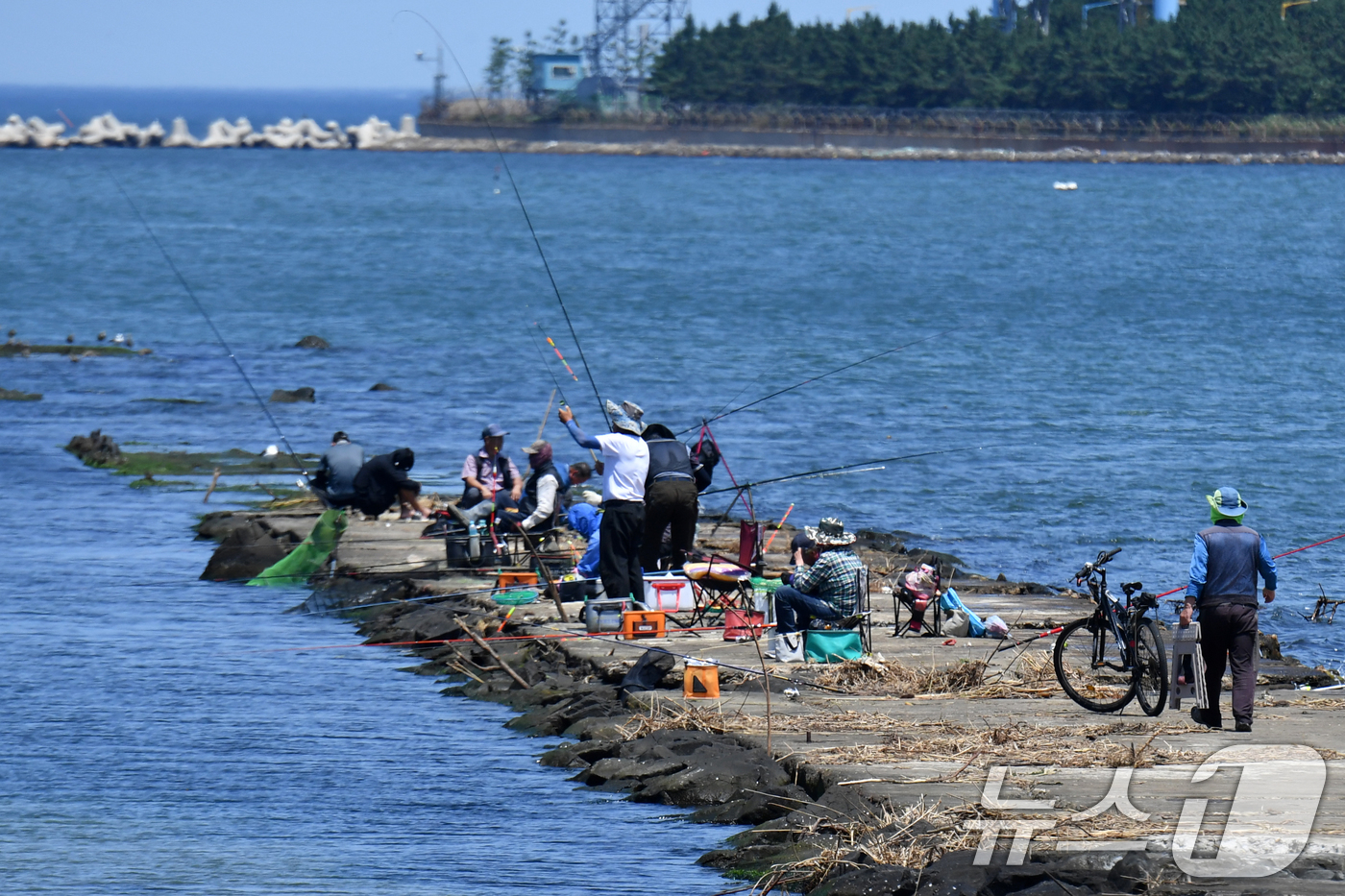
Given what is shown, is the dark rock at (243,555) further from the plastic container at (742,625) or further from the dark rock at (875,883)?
the dark rock at (875,883)

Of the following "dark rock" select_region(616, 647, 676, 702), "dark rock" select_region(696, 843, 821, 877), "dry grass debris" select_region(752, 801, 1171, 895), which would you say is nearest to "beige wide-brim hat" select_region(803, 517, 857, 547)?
"dark rock" select_region(616, 647, 676, 702)

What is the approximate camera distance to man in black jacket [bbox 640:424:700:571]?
597 inches

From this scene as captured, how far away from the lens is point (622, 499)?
1515 centimetres

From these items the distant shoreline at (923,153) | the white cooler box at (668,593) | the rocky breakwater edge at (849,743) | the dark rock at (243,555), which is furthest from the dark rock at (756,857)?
the distant shoreline at (923,153)

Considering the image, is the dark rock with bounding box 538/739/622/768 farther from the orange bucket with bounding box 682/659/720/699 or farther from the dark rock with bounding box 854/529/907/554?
the dark rock with bounding box 854/529/907/554

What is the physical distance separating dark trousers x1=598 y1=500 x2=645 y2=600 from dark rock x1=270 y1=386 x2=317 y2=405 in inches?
796

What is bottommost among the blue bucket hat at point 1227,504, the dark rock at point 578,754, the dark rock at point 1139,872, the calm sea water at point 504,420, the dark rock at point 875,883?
the calm sea water at point 504,420

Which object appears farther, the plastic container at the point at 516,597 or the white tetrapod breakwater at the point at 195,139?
the white tetrapod breakwater at the point at 195,139

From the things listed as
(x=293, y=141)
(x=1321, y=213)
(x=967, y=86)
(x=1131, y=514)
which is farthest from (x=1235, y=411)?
(x=293, y=141)

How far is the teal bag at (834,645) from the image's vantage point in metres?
14.0

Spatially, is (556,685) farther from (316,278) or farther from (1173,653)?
(316,278)

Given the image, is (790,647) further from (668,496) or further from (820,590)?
(668,496)

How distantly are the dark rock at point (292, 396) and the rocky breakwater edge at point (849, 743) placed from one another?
18.2m

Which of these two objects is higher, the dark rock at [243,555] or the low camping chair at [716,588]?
the low camping chair at [716,588]
